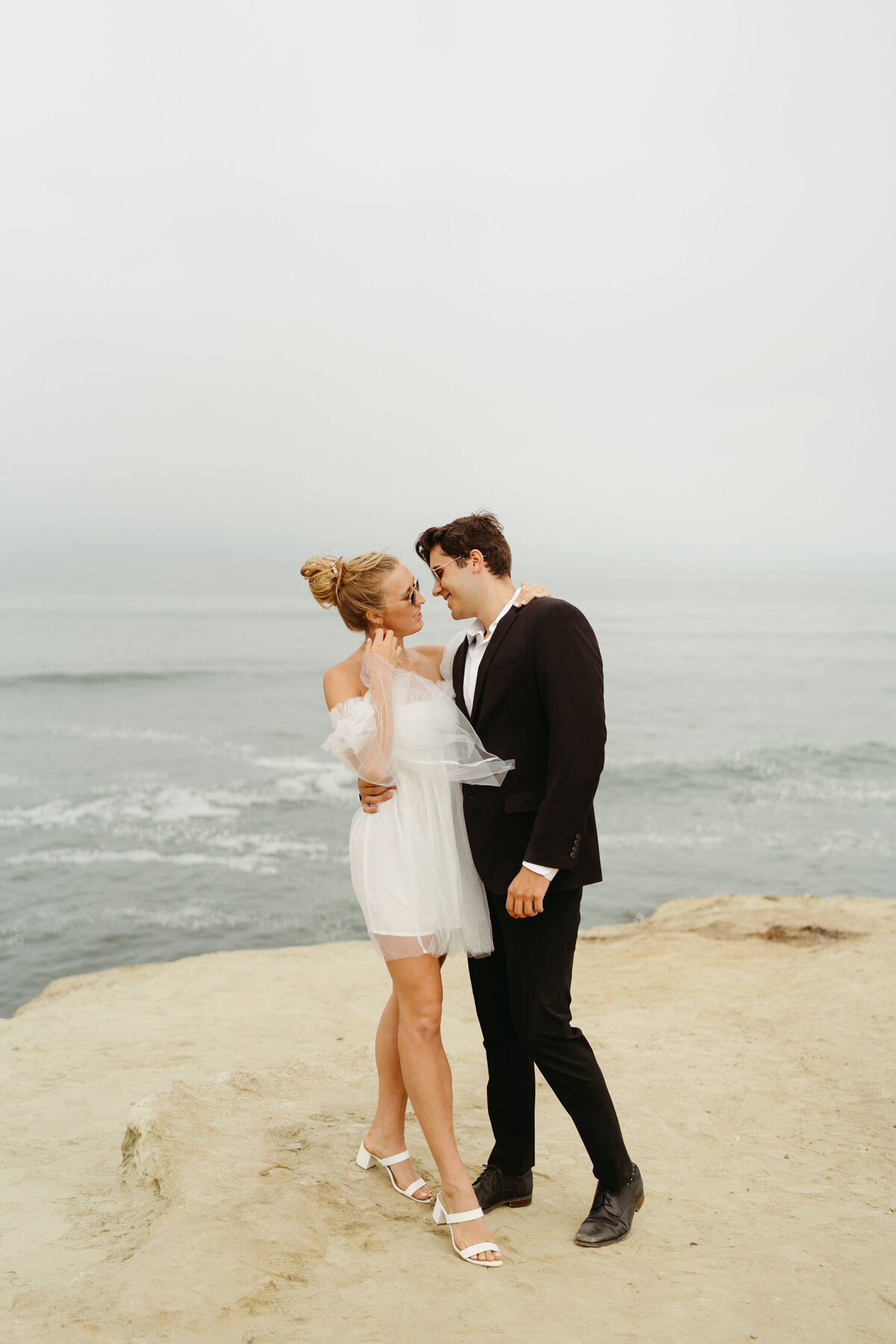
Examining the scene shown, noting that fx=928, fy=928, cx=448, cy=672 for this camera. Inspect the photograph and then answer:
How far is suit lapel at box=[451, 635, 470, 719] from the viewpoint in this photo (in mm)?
3451

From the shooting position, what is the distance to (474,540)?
326 cm

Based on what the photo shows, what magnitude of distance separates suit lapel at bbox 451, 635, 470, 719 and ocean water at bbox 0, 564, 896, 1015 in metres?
6.93

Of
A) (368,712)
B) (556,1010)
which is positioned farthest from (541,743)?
(556,1010)

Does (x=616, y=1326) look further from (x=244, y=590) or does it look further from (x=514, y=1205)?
(x=244, y=590)

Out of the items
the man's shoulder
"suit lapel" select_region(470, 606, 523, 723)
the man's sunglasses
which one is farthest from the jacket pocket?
the man's sunglasses

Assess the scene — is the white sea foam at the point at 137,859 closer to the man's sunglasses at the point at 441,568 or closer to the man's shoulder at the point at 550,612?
the man's sunglasses at the point at 441,568

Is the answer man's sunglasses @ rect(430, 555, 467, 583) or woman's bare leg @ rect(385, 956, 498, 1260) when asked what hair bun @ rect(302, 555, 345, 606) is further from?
woman's bare leg @ rect(385, 956, 498, 1260)

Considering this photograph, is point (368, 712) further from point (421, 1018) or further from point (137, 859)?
point (137, 859)

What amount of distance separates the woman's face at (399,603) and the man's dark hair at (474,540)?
0.13 meters

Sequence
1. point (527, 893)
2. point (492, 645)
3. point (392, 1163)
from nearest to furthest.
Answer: point (527, 893)
point (492, 645)
point (392, 1163)

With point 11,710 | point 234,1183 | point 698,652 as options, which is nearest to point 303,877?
point 234,1183

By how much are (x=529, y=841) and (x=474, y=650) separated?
0.75 meters

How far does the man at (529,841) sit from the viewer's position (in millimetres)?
2986

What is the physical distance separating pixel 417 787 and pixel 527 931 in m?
0.61
